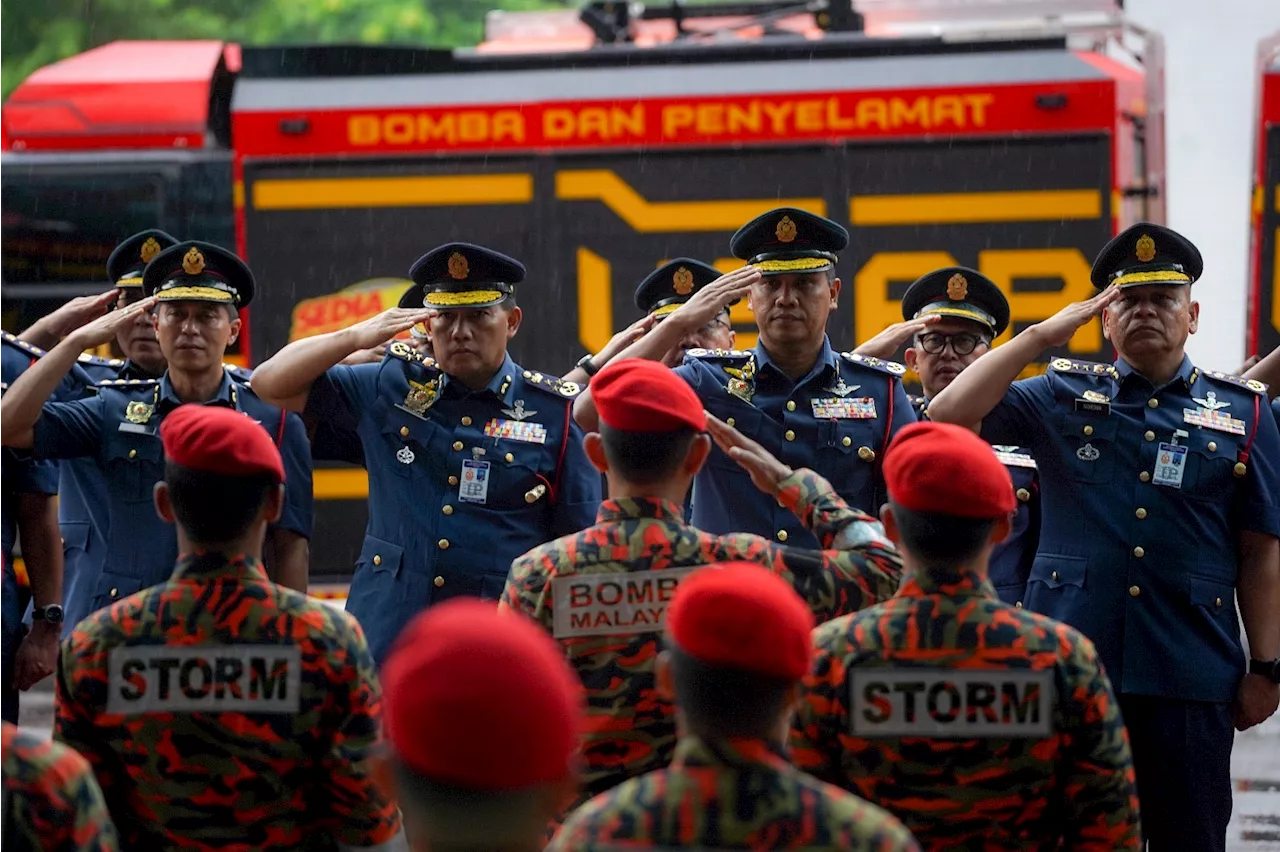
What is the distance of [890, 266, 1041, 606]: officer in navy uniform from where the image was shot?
5457mm

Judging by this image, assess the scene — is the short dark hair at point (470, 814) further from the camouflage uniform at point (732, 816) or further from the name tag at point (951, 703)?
the name tag at point (951, 703)

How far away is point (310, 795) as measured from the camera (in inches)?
117

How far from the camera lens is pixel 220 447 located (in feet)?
10.0

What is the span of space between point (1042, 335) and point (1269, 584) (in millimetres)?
948

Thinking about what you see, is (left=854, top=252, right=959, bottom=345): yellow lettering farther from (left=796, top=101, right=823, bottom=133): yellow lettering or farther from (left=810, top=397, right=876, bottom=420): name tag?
(left=810, top=397, right=876, bottom=420): name tag

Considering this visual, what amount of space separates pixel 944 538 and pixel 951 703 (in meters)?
0.30

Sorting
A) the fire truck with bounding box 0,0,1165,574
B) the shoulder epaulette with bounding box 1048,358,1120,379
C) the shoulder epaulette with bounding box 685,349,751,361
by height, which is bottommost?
the shoulder epaulette with bounding box 1048,358,1120,379

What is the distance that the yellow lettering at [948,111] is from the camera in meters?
8.16

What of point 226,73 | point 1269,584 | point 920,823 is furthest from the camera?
point 226,73

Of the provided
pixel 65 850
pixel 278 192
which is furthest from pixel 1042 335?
pixel 278 192

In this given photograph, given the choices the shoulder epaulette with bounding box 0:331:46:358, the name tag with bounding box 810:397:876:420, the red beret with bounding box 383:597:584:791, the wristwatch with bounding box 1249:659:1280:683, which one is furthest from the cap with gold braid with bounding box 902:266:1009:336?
the red beret with bounding box 383:597:584:791

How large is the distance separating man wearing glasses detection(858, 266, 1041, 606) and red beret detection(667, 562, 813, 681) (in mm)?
3188

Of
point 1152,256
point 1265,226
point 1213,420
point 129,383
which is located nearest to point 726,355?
point 1152,256

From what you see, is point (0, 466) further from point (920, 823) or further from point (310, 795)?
point (920, 823)
